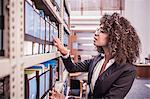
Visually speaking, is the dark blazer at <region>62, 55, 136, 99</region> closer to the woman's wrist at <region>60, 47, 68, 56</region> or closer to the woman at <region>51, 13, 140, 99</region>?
the woman at <region>51, 13, 140, 99</region>

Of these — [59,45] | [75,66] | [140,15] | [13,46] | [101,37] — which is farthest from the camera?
[140,15]

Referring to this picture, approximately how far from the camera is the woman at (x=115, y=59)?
5.32 feet

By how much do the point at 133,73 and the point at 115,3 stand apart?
8205 mm

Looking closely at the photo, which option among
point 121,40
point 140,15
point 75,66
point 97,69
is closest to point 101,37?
point 121,40

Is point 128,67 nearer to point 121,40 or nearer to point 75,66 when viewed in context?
point 121,40

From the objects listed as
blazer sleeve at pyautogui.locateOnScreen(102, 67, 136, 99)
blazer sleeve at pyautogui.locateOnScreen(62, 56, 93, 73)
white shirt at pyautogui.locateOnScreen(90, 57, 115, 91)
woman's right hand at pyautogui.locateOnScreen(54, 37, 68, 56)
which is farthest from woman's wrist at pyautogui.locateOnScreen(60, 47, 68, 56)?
blazer sleeve at pyautogui.locateOnScreen(102, 67, 136, 99)

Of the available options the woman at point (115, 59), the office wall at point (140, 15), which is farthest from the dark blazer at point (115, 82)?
the office wall at point (140, 15)

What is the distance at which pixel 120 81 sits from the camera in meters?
1.62

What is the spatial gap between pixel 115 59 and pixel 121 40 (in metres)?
0.14

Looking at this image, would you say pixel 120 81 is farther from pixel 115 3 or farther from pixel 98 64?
pixel 115 3

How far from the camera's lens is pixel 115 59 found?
1681 millimetres

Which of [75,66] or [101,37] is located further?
[75,66]

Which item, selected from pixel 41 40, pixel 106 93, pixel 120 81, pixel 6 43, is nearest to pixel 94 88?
pixel 106 93

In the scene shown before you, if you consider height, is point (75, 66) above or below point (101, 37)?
below
